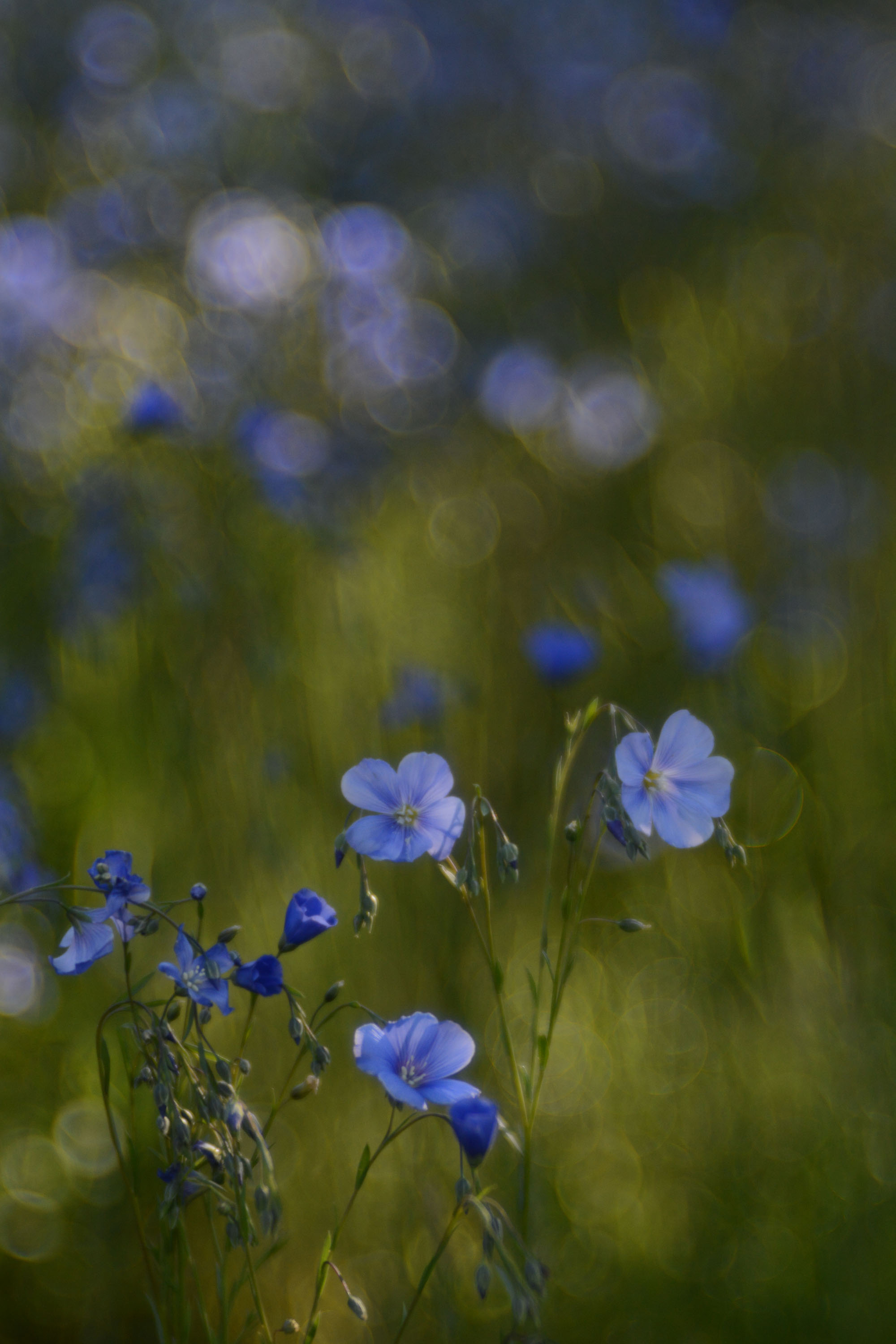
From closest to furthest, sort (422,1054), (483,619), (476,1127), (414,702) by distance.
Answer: (476,1127) → (422,1054) → (414,702) → (483,619)

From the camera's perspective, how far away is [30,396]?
116 inches

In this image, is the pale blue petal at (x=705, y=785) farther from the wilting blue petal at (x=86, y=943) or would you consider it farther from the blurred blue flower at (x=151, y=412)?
the blurred blue flower at (x=151, y=412)

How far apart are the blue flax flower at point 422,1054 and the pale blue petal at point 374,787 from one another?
0.21 metres

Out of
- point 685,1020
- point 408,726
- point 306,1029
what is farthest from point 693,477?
point 306,1029

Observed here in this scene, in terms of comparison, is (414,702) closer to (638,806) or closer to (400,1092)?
(638,806)

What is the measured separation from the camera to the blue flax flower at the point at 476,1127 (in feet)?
2.39

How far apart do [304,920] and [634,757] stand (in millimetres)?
363

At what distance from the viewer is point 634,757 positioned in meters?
0.89

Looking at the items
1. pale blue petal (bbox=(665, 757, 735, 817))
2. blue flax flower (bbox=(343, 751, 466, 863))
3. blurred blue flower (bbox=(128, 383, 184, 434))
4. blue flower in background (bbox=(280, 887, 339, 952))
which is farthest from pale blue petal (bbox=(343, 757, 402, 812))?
blurred blue flower (bbox=(128, 383, 184, 434))

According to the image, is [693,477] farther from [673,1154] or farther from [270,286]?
[673,1154]

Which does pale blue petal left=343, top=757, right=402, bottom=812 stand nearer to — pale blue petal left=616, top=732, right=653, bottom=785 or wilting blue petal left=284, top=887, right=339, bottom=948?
wilting blue petal left=284, top=887, right=339, bottom=948

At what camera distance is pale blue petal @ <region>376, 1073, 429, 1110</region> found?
28.5 inches

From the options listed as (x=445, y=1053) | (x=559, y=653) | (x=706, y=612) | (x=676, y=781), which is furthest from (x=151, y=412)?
(x=445, y=1053)

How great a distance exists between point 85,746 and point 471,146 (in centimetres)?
526
